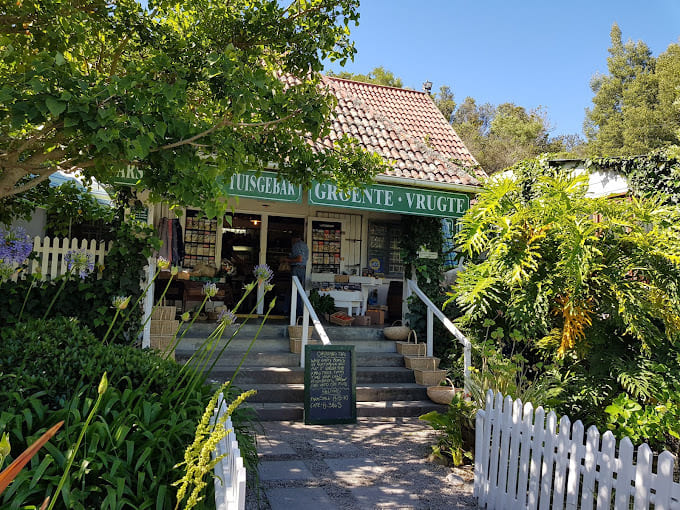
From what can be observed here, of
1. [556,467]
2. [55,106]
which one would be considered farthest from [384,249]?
[55,106]

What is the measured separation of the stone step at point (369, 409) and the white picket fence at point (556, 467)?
105 inches

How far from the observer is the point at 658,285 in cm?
472

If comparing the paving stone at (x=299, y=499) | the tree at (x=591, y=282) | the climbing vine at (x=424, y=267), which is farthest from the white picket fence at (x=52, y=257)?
the tree at (x=591, y=282)

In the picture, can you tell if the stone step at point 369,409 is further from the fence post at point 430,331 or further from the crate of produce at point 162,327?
the crate of produce at point 162,327

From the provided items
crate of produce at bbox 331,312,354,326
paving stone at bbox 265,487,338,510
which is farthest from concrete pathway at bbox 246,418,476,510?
crate of produce at bbox 331,312,354,326

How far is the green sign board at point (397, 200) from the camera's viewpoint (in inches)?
321

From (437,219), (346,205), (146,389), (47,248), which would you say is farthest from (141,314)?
(437,219)

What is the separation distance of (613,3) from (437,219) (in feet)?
39.4

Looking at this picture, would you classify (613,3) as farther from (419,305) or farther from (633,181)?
(419,305)

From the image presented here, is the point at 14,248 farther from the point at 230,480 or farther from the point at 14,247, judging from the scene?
the point at 230,480

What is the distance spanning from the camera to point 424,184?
9.08 m

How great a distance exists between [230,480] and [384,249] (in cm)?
944

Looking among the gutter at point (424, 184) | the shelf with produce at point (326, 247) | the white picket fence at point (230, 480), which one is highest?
the gutter at point (424, 184)

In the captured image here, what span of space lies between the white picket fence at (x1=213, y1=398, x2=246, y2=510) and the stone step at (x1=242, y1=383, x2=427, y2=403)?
407 centimetres
